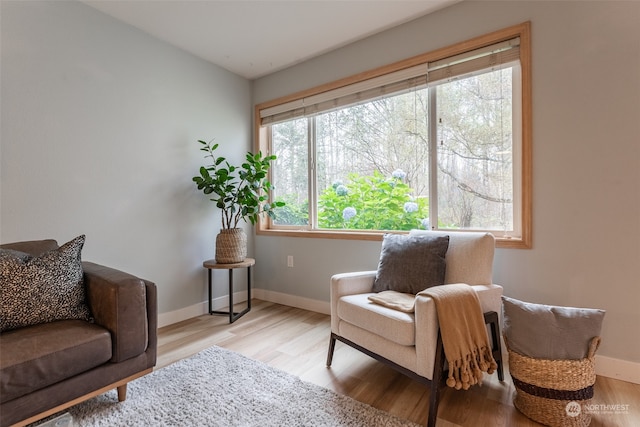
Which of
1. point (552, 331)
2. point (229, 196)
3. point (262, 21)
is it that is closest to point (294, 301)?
point (229, 196)

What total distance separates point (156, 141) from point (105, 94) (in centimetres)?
47

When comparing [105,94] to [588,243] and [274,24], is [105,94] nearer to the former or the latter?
[274,24]

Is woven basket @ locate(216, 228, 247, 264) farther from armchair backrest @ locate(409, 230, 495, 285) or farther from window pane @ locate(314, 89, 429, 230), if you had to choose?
armchair backrest @ locate(409, 230, 495, 285)

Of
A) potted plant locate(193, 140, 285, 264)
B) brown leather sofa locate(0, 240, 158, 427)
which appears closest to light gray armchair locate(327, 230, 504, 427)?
brown leather sofa locate(0, 240, 158, 427)

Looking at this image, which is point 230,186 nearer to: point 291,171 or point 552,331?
point 291,171

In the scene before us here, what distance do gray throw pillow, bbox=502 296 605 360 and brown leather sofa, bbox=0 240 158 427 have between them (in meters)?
1.86

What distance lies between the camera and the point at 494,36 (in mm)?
1996

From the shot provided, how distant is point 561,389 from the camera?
1.32 m

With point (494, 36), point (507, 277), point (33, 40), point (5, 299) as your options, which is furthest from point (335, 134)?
point (5, 299)

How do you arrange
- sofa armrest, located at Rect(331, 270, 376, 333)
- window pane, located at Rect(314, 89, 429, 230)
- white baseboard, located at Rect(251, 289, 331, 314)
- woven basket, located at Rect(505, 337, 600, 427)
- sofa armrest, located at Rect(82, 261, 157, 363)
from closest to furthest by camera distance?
woven basket, located at Rect(505, 337, 600, 427) < sofa armrest, located at Rect(82, 261, 157, 363) < sofa armrest, located at Rect(331, 270, 376, 333) < window pane, located at Rect(314, 89, 429, 230) < white baseboard, located at Rect(251, 289, 331, 314)

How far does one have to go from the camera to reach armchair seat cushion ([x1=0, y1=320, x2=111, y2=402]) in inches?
44.7

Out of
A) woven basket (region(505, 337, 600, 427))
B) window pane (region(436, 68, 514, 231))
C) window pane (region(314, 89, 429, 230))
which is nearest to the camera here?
woven basket (region(505, 337, 600, 427))

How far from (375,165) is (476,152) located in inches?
32.0

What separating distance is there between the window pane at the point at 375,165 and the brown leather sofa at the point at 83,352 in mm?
1771
